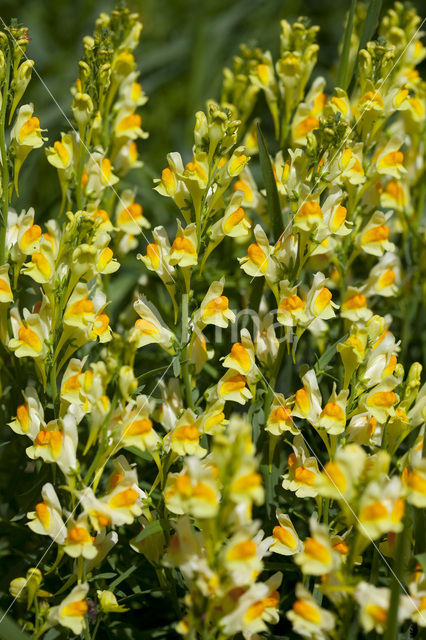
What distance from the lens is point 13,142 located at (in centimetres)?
128

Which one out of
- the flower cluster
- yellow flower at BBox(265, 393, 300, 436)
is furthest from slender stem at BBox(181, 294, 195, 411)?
yellow flower at BBox(265, 393, 300, 436)

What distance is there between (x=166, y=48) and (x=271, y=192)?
1574mm

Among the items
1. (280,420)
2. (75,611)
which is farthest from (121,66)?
(75,611)

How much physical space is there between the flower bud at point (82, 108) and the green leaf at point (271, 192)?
0.29 meters

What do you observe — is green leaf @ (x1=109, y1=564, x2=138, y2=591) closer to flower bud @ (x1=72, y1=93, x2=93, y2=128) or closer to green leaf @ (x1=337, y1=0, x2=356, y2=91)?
flower bud @ (x1=72, y1=93, x2=93, y2=128)

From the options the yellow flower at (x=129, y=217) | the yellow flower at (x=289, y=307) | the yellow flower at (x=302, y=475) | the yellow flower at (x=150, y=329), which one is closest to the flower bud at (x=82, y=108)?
the yellow flower at (x=129, y=217)

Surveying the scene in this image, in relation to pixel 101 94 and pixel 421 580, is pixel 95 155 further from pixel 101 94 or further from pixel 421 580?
pixel 421 580

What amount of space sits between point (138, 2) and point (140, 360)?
2.39 m

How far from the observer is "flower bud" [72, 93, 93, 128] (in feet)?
4.18

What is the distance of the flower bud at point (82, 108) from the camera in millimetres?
1275

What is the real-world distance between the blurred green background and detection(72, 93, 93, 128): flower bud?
0.60m

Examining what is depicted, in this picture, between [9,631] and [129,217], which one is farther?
[129,217]

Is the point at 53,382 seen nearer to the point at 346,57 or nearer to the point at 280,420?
the point at 280,420

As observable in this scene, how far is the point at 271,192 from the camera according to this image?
4.36ft
